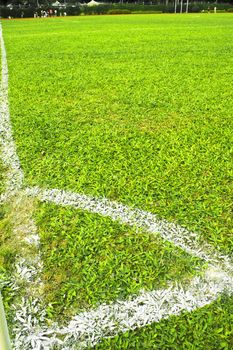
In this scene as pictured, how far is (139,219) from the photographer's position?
237cm

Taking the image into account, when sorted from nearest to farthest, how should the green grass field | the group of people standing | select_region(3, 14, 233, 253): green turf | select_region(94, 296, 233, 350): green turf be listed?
select_region(94, 296, 233, 350): green turf, the green grass field, select_region(3, 14, 233, 253): green turf, the group of people standing

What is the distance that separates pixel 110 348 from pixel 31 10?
170ft

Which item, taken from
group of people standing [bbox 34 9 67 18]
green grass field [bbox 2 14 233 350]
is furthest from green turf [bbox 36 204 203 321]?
group of people standing [bbox 34 9 67 18]

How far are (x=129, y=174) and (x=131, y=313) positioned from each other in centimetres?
142

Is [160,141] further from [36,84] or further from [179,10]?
[179,10]

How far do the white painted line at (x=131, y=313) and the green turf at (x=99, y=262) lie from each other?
0.05 meters

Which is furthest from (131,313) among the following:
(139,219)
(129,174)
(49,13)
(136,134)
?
(49,13)

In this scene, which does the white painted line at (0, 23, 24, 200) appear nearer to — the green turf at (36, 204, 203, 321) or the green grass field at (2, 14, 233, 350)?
the green grass field at (2, 14, 233, 350)

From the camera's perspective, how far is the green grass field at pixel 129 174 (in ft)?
5.82

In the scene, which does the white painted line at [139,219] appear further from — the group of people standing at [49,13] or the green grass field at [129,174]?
the group of people standing at [49,13]

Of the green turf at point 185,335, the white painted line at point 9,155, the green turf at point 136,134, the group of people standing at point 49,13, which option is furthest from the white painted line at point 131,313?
the group of people standing at point 49,13

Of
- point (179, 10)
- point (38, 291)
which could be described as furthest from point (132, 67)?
point (179, 10)

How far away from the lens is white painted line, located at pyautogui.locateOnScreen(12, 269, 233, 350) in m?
1.58

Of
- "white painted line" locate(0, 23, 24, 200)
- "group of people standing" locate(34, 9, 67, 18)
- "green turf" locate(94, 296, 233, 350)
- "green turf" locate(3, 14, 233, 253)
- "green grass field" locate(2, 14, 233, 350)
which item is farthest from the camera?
"group of people standing" locate(34, 9, 67, 18)
